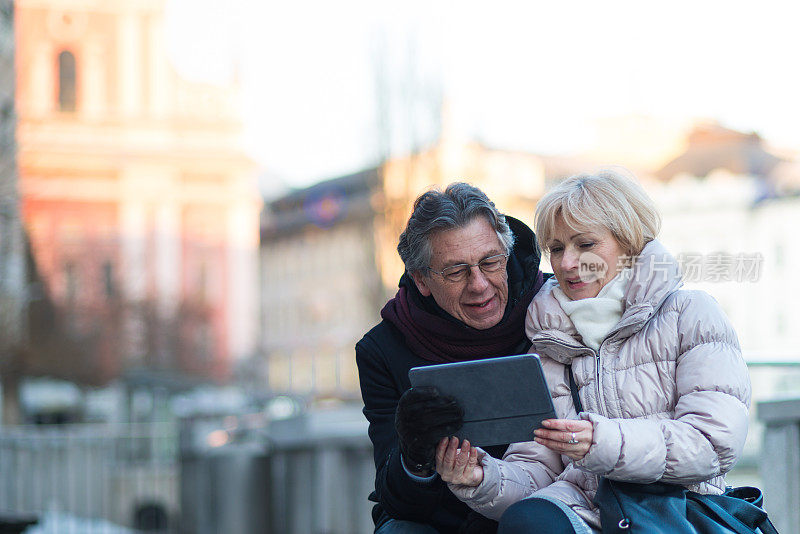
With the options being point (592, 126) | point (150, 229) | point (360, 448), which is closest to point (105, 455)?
point (360, 448)

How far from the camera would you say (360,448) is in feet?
23.0

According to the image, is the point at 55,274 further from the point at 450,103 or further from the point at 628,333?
the point at 628,333

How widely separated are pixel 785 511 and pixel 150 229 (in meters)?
43.3

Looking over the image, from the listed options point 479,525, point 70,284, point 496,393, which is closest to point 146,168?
point 70,284

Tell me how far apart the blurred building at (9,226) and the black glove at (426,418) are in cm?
865

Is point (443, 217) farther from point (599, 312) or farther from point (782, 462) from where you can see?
point (782, 462)

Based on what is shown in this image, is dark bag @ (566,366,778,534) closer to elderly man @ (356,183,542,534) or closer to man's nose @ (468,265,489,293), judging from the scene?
elderly man @ (356,183,542,534)

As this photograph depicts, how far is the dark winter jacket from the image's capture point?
3352 millimetres

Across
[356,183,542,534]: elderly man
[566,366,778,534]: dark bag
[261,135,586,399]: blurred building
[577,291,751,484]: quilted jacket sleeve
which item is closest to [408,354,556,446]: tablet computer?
[577,291,751,484]: quilted jacket sleeve

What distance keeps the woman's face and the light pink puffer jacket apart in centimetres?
7

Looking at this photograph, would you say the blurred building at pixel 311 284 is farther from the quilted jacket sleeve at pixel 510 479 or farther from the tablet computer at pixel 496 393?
the tablet computer at pixel 496 393

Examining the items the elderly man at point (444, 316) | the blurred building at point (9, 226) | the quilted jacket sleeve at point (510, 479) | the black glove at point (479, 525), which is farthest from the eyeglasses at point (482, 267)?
the blurred building at point (9, 226)

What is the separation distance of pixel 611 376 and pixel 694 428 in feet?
0.92

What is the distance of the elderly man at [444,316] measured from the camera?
11.3ft
